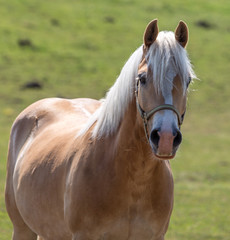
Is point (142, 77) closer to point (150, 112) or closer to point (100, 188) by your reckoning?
point (150, 112)

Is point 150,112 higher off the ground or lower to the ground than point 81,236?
higher

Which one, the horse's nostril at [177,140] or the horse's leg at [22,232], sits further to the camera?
the horse's leg at [22,232]

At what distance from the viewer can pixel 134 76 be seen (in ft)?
15.9

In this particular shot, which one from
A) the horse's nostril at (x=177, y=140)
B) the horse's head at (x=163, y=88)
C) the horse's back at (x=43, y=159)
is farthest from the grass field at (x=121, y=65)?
the horse's nostril at (x=177, y=140)

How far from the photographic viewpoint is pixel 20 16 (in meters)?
38.7

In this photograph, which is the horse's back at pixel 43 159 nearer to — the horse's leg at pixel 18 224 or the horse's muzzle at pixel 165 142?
the horse's leg at pixel 18 224

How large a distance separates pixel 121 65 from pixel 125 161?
28.1 metres

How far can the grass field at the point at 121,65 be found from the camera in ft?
45.9

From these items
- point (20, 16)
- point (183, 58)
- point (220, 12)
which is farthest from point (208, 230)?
point (220, 12)

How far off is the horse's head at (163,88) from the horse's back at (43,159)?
49.9 inches

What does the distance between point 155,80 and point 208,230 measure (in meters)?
7.09

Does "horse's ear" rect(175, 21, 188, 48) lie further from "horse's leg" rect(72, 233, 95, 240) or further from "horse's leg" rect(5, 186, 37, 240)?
"horse's leg" rect(5, 186, 37, 240)

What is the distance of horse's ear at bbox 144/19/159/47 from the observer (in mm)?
4684

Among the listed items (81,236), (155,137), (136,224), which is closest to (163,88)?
(155,137)
